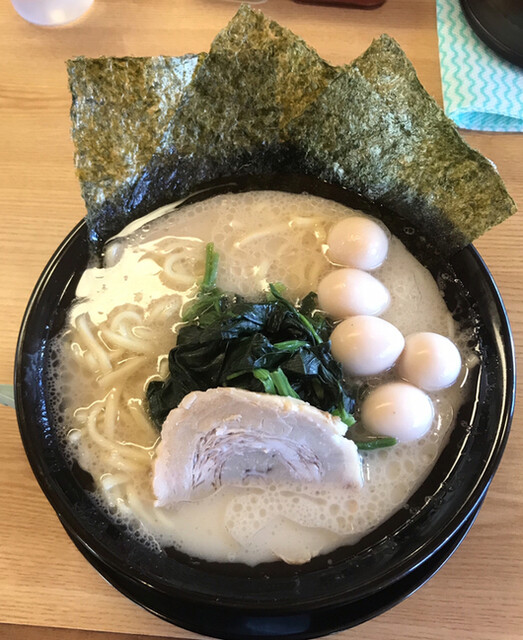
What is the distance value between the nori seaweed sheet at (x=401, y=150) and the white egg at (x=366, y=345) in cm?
27

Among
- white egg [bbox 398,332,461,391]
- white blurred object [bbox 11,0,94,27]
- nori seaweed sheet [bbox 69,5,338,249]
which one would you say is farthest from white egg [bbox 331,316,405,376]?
white blurred object [bbox 11,0,94,27]

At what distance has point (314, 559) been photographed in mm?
1015

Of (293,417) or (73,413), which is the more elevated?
(293,417)

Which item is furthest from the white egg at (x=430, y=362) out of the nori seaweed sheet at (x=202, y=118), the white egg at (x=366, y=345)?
the nori seaweed sheet at (x=202, y=118)

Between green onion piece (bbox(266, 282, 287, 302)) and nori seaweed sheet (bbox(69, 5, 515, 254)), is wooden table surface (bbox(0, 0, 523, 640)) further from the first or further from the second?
green onion piece (bbox(266, 282, 287, 302))

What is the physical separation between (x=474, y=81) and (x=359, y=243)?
723mm

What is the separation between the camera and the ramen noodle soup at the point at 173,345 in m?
1.05

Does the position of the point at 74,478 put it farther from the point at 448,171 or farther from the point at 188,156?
the point at 448,171

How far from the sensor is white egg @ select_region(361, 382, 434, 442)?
42.6 inches

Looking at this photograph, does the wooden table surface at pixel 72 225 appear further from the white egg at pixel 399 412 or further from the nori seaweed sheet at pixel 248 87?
the nori seaweed sheet at pixel 248 87

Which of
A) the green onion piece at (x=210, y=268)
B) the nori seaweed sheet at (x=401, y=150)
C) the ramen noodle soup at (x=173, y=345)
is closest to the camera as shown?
the ramen noodle soup at (x=173, y=345)

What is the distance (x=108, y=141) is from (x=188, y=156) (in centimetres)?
20

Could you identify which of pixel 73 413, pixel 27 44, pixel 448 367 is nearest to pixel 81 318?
pixel 73 413

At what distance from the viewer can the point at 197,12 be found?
1.76 metres
